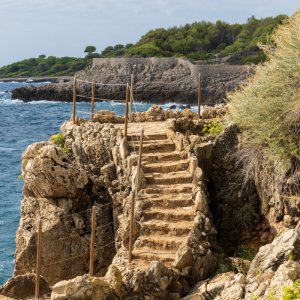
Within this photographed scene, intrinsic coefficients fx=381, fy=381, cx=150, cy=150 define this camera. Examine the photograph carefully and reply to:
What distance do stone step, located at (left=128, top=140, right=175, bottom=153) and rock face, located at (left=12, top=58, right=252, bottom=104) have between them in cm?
3228

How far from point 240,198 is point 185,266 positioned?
3.53 meters

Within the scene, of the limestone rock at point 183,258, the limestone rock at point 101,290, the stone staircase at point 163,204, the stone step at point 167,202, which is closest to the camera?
the limestone rock at point 101,290

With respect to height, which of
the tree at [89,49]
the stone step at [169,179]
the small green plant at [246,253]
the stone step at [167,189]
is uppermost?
the tree at [89,49]

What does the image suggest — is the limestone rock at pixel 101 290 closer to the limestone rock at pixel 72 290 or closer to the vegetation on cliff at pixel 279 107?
the limestone rock at pixel 72 290

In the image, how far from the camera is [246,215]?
9969mm

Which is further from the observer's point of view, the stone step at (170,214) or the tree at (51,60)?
the tree at (51,60)

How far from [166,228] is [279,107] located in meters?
3.84

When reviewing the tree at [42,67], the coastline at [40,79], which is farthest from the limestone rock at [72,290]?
the tree at [42,67]

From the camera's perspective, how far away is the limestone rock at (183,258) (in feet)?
24.0

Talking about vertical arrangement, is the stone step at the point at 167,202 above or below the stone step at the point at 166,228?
above

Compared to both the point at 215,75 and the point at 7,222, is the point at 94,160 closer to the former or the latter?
the point at 7,222

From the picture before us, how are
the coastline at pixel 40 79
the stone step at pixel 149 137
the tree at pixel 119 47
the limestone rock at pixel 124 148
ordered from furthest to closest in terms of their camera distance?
the tree at pixel 119 47 < the coastline at pixel 40 79 < the stone step at pixel 149 137 < the limestone rock at pixel 124 148

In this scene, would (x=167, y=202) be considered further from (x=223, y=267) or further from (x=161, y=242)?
(x=223, y=267)

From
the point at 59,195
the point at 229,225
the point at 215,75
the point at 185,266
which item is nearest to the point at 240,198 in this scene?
the point at 229,225
